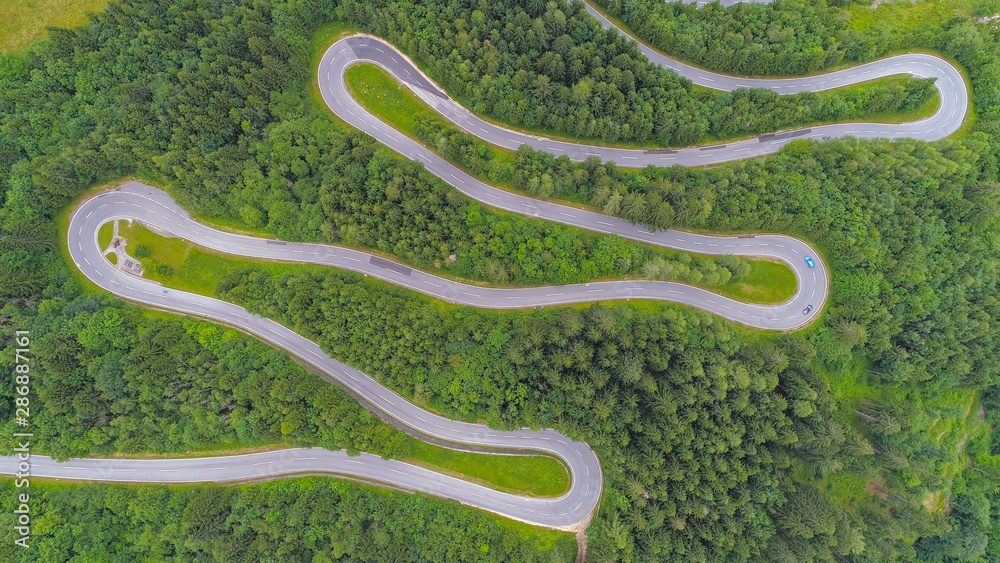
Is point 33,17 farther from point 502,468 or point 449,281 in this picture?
point 502,468

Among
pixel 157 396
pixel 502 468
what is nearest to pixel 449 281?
pixel 502 468

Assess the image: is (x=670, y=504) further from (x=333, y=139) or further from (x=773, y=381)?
(x=333, y=139)

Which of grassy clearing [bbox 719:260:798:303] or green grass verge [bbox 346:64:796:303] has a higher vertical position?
grassy clearing [bbox 719:260:798:303]

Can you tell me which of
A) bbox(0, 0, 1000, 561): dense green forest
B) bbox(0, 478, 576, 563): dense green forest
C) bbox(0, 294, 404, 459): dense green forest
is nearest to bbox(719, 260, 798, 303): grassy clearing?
bbox(0, 0, 1000, 561): dense green forest

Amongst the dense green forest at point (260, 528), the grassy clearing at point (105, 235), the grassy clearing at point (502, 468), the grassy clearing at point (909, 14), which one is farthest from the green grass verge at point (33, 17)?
the grassy clearing at point (909, 14)

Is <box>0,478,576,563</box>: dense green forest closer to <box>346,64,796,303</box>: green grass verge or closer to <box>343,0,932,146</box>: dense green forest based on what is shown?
<box>346,64,796,303</box>: green grass verge

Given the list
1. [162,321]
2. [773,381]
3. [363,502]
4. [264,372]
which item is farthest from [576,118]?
[162,321]
